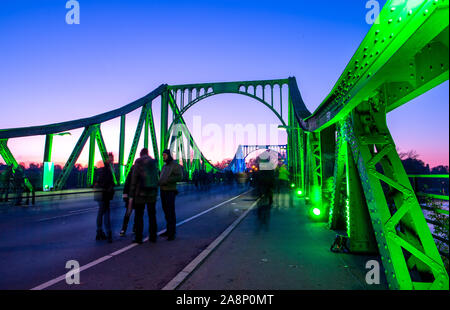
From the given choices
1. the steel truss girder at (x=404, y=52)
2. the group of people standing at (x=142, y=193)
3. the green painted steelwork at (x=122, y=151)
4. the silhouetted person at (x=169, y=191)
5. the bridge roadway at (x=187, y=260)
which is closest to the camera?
the steel truss girder at (x=404, y=52)

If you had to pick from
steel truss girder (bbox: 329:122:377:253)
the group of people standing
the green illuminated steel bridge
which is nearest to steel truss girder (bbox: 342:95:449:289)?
the green illuminated steel bridge

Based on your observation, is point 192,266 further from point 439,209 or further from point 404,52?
point 404,52

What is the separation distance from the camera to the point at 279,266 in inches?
126

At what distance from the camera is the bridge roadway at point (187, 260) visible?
8.89ft

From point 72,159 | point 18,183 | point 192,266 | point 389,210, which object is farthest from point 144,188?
point 72,159

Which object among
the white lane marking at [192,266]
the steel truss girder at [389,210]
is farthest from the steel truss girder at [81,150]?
the steel truss girder at [389,210]

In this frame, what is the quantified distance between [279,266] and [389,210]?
1.43 meters

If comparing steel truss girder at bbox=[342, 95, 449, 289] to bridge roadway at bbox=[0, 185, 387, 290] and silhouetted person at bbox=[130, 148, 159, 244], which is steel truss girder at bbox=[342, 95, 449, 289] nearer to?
bridge roadway at bbox=[0, 185, 387, 290]

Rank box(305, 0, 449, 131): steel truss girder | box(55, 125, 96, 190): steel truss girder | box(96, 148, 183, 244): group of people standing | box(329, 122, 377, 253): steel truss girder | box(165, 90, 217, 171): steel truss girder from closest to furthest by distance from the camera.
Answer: box(305, 0, 449, 131): steel truss girder
box(329, 122, 377, 253): steel truss girder
box(96, 148, 183, 244): group of people standing
box(55, 125, 96, 190): steel truss girder
box(165, 90, 217, 171): steel truss girder

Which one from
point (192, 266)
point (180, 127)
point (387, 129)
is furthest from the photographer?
point (180, 127)

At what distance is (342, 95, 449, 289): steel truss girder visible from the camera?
2180 mm

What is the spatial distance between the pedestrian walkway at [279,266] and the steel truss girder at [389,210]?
494 millimetres

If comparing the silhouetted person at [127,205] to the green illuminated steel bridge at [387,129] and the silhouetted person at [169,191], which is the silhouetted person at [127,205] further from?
the green illuminated steel bridge at [387,129]

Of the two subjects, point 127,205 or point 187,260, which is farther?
point 127,205
